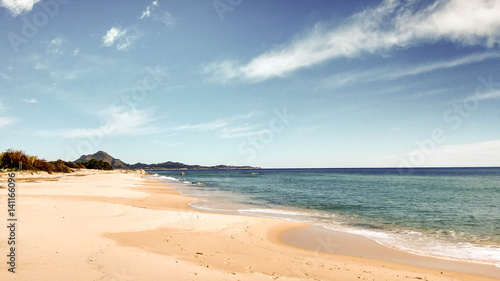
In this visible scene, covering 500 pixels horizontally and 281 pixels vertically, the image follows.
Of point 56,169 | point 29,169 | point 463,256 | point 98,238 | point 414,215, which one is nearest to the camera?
point 98,238

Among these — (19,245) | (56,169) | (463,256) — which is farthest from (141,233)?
(56,169)

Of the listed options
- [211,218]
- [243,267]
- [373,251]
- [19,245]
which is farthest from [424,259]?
[19,245]

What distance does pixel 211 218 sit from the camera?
1706 cm

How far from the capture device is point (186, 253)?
30.8 feet

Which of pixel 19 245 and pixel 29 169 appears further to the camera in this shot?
pixel 29 169

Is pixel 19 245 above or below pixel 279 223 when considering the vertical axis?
above

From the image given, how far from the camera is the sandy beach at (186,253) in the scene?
7.10 meters

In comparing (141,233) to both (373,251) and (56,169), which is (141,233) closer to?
(373,251)

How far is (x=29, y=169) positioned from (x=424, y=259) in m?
64.3

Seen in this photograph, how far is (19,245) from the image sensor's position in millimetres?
8148

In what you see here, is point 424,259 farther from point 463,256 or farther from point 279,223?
point 279,223

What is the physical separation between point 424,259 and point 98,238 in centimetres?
1375

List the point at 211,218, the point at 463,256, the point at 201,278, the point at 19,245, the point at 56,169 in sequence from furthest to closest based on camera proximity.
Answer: the point at 56,169 < the point at 211,218 < the point at 463,256 < the point at 19,245 < the point at 201,278

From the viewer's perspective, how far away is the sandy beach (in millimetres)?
7102
